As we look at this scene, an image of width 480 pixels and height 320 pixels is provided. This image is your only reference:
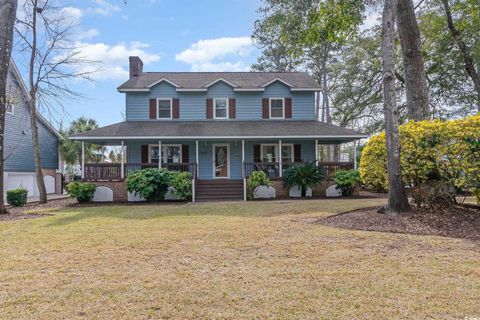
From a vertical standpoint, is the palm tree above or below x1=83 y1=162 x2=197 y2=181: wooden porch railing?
above

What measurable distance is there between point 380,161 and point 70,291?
8471mm

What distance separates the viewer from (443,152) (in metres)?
7.76

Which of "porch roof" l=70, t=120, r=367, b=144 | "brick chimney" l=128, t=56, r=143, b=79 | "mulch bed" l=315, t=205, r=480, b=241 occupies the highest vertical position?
"brick chimney" l=128, t=56, r=143, b=79

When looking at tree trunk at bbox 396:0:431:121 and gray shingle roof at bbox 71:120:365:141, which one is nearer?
tree trunk at bbox 396:0:431:121

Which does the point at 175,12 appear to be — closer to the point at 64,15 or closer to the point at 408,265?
the point at 64,15

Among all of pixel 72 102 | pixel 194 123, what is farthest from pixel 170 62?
pixel 72 102

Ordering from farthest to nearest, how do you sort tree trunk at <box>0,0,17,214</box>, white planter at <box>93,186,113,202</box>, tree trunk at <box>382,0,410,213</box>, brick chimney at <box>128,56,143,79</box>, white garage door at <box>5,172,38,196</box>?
1. brick chimney at <box>128,56,143,79</box>
2. white garage door at <box>5,172,38,196</box>
3. white planter at <box>93,186,113,202</box>
4. tree trunk at <box>0,0,17,214</box>
5. tree trunk at <box>382,0,410,213</box>

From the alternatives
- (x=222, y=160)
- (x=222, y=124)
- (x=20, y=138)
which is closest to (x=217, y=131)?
(x=222, y=124)

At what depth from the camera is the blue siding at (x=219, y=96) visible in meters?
18.7

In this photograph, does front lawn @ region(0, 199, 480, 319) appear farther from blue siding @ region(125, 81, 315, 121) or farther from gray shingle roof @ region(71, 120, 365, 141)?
blue siding @ region(125, 81, 315, 121)

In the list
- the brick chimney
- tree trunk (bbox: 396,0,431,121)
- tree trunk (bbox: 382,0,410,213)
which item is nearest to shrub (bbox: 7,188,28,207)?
the brick chimney

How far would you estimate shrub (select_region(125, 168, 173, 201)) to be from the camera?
13.9 meters

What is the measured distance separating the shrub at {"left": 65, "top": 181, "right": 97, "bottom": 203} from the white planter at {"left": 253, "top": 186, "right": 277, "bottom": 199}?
7636 mm

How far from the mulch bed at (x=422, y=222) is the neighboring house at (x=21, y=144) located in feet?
60.6
